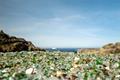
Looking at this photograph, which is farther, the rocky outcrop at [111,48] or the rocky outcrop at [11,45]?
the rocky outcrop at [11,45]

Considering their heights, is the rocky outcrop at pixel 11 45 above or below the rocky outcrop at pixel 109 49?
above

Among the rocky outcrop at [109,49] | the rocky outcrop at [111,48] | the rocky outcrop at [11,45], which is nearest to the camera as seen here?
the rocky outcrop at [109,49]

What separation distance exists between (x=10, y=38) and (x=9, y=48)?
32.0ft

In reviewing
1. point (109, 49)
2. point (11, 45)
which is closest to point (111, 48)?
→ point (109, 49)

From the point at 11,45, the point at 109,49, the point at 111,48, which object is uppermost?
the point at 11,45

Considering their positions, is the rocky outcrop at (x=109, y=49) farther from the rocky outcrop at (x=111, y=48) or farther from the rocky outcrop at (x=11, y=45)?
the rocky outcrop at (x=11, y=45)

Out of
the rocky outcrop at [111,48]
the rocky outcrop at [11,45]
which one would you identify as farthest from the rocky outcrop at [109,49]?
the rocky outcrop at [11,45]

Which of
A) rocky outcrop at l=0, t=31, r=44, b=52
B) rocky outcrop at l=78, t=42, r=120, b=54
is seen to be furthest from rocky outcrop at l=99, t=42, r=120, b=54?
rocky outcrop at l=0, t=31, r=44, b=52

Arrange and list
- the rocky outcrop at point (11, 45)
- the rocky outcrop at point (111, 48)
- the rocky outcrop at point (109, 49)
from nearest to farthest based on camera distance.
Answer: the rocky outcrop at point (109, 49)
the rocky outcrop at point (111, 48)
the rocky outcrop at point (11, 45)

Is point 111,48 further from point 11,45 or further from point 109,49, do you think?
point 11,45

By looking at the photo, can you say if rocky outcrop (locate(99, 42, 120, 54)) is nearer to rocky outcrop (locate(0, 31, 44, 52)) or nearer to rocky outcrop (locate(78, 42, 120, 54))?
rocky outcrop (locate(78, 42, 120, 54))

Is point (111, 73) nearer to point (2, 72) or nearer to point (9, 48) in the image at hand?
point (2, 72)

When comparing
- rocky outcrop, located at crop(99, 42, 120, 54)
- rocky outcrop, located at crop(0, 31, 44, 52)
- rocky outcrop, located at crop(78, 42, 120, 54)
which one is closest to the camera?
rocky outcrop, located at crop(78, 42, 120, 54)

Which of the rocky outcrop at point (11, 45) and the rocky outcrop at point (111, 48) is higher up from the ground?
the rocky outcrop at point (11, 45)
